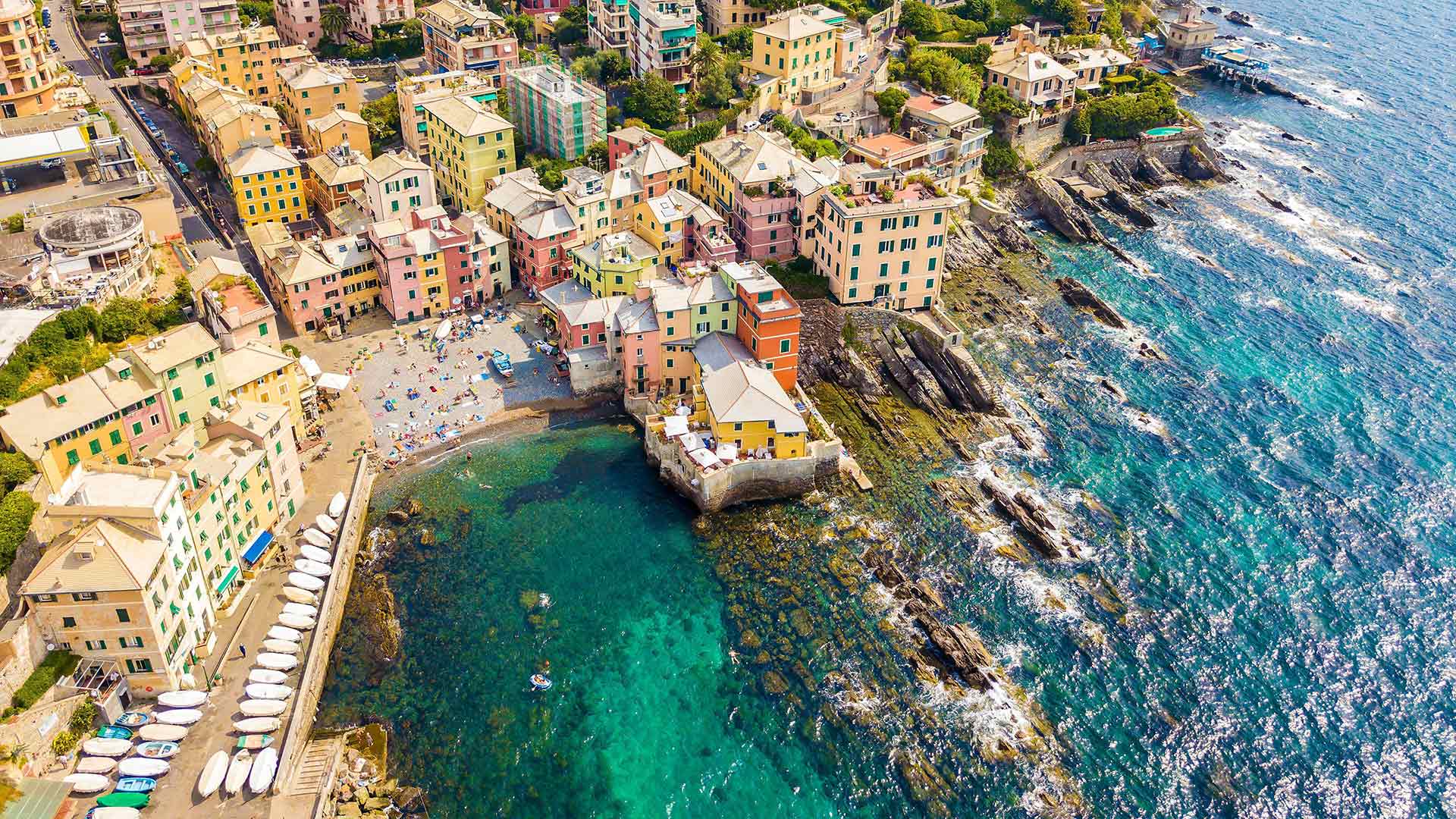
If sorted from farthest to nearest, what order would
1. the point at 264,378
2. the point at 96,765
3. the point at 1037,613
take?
the point at 264,378 → the point at 1037,613 → the point at 96,765

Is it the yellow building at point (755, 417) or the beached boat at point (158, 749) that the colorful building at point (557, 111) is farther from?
the beached boat at point (158, 749)

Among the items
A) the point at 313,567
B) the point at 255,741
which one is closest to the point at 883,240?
the point at 313,567

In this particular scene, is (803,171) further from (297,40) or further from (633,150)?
(297,40)

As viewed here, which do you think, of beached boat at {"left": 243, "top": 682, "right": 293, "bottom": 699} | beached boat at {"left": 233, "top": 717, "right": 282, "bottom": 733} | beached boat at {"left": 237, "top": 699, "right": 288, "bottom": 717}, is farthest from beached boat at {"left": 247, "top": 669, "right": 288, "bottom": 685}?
beached boat at {"left": 233, "top": 717, "right": 282, "bottom": 733}

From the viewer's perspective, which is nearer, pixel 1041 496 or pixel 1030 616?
pixel 1030 616

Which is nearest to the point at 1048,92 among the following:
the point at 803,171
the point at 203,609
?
the point at 803,171

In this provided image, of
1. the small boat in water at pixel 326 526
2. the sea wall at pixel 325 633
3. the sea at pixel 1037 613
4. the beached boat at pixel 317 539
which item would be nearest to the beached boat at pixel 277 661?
the sea wall at pixel 325 633

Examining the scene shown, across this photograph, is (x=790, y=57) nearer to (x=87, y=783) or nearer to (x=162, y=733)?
(x=162, y=733)
